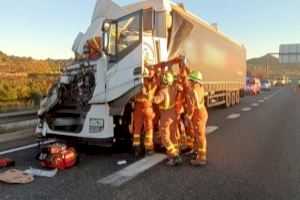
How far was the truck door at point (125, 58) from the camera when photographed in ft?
24.1

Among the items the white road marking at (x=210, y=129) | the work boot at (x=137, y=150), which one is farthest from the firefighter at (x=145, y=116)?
the white road marking at (x=210, y=129)

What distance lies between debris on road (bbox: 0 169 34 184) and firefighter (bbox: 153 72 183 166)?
92.2 inches

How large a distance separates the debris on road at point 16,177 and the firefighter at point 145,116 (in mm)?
2186

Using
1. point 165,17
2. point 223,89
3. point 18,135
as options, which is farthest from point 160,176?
point 223,89

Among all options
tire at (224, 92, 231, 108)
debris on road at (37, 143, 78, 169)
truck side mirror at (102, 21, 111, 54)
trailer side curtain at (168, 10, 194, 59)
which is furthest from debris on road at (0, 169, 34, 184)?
tire at (224, 92, 231, 108)

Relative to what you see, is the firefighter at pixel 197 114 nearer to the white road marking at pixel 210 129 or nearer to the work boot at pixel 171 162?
the work boot at pixel 171 162

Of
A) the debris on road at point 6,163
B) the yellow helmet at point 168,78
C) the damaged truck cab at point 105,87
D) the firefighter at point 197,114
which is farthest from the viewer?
the damaged truck cab at point 105,87

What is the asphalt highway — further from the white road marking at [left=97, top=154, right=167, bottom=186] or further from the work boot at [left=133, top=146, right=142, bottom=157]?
the work boot at [left=133, top=146, right=142, bottom=157]

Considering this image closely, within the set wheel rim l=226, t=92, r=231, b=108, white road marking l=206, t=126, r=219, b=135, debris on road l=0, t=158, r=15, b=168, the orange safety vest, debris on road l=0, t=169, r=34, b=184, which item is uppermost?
the orange safety vest

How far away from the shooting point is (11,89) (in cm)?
2122

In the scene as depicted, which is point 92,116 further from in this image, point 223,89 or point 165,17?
point 223,89

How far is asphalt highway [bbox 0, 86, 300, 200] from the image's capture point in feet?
16.3

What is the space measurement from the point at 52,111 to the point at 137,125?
1.91 meters

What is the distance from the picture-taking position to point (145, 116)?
23.9 feet
